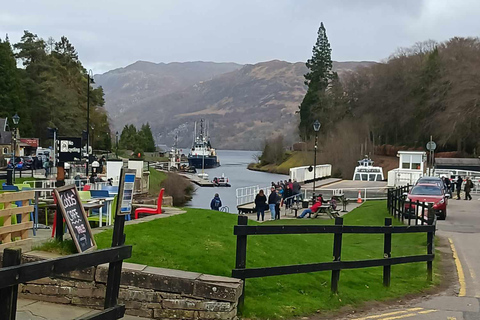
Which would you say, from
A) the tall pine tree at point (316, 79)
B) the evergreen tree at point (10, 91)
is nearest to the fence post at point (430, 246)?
the evergreen tree at point (10, 91)

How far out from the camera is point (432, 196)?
28422 mm

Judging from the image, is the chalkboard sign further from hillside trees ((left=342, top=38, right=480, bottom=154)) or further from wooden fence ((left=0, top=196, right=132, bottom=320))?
hillside trees ((left=342, top=38, right=480, bottom=154))

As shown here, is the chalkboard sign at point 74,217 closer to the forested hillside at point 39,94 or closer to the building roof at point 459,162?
the building roof at point 459,162

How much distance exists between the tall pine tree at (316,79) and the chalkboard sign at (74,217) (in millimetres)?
105687

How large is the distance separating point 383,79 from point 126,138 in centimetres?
6599

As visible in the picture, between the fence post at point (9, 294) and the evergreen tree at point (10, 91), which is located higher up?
the evergreen tree at point (10, 91)

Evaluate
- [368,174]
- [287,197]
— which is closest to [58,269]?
[287,197]

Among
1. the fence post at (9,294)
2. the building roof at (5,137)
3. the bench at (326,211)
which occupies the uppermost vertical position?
the building roof at (5,137)

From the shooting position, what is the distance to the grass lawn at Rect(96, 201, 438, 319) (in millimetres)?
9000

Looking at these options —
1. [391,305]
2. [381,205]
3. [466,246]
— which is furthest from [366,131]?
[391,305]

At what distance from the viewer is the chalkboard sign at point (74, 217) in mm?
8016

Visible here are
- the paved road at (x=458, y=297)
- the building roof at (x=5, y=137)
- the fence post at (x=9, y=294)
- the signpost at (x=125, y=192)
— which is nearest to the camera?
the fence post at (x=9, y=294)

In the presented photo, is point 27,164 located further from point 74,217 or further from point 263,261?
point 74,217

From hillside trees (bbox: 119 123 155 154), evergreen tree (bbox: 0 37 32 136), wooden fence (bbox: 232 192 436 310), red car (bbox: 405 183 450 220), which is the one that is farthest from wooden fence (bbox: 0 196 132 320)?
hillside trees (bbox: 119 123 155 154)
